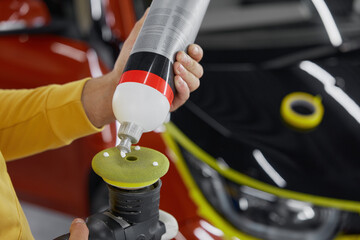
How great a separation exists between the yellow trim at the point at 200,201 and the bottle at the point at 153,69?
0.58 metres

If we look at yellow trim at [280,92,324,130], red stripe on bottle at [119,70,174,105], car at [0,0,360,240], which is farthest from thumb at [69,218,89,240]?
yellow trim at [280,92,324,130]

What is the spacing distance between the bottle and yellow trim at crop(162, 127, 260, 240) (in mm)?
584

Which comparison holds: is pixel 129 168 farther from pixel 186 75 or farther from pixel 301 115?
pixel 301 115

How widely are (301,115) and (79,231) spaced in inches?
34.4

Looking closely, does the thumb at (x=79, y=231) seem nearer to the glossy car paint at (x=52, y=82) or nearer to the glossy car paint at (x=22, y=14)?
the glossy car paint at (x=52, y=82)

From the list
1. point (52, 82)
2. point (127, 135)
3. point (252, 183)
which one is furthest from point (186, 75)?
point (52, 82)

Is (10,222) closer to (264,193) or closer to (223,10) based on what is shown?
(264,193)

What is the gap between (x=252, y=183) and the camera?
1171 mm

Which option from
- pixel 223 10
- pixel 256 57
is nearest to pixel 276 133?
pixel 256 57

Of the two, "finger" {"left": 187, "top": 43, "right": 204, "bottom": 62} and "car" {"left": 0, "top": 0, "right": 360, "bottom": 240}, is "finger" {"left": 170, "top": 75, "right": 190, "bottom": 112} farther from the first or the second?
"car" {"left": 0, "top": 0, "right": 360, "bottom": 240}

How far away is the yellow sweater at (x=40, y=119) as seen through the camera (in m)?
0.85

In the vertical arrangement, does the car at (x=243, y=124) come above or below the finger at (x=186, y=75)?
below

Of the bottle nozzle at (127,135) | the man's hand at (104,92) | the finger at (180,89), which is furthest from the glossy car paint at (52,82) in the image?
the bottle nozzle at (127,135)

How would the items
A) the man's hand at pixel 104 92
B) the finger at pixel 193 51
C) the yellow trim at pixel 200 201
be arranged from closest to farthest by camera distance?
the finger at pixel 193 51
the man's hand at pixel 104 92
the yellow trim at pixel 200 201
